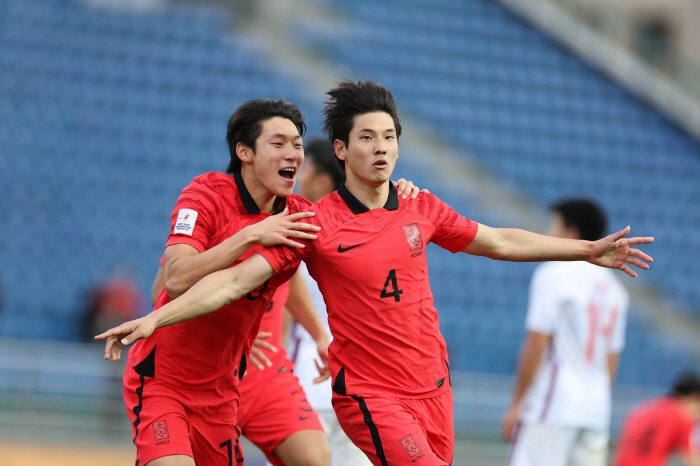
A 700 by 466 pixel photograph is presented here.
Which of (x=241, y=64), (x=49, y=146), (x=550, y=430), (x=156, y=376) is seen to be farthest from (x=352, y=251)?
(x=241, y=64)

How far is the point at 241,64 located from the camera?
15477 mm

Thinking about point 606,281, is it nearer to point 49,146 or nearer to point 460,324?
point 460,324

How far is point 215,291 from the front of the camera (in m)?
3.42

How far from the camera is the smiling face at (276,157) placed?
3939 mm

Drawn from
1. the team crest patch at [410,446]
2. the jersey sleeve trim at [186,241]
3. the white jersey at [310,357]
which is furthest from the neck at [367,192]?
the white jersey at [310,357]

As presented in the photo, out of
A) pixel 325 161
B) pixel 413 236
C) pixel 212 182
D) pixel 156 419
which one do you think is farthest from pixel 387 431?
pixel 325 161

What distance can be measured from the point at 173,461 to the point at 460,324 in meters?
9.28

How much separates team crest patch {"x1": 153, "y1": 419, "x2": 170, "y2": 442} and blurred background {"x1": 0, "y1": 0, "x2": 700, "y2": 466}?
6.21 metres

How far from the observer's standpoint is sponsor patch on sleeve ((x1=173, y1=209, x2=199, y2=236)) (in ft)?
12.3

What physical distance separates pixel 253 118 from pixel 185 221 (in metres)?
0.65

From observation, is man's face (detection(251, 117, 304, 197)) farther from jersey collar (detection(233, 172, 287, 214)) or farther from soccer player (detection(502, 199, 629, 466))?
soccer player (detection(502, 199, 629, 466))

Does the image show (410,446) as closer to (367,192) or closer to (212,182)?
(367,192)

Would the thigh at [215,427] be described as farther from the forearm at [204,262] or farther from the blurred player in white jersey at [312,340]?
the blurred player in white jersey at [312,340]

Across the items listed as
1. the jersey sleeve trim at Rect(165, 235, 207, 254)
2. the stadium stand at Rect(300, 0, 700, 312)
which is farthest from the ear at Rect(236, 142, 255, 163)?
the stadium stand at Rect(300, 0, 700, 312)
